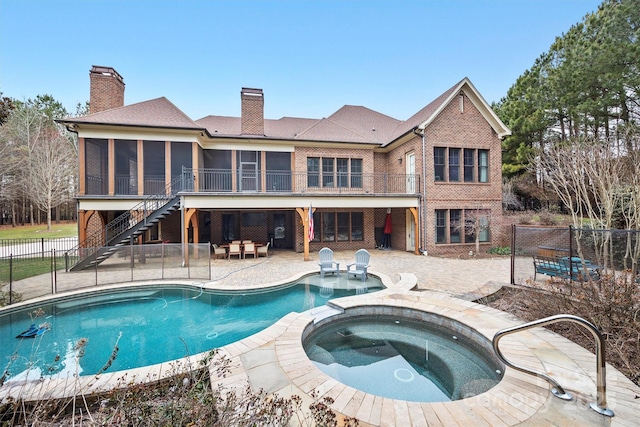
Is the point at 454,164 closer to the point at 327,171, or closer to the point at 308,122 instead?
the point at 327,171

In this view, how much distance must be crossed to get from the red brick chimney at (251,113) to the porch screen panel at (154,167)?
15.4 feet

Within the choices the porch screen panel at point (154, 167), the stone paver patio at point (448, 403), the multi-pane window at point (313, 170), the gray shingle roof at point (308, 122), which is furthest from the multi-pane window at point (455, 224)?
the porch screen panel at point (154, 167)

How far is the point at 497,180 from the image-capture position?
15500 millimetres

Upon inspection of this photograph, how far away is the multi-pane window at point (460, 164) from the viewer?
49.3 feet

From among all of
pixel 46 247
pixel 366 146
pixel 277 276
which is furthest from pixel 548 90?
pixel 46 247

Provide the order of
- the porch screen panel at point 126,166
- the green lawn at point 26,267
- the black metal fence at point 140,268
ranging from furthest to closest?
the porch screen panel at point 126,166, the black metal fence at point 140,268, the green lawn at point 26,267

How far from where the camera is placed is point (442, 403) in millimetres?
3061

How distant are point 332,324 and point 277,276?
4598mm

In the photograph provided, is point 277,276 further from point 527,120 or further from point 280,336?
point 527,120

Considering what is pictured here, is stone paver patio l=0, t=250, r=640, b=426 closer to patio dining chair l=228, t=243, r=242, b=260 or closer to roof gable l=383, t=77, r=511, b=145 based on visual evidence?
patio dining chair l=228, t=243, r=242, b=260

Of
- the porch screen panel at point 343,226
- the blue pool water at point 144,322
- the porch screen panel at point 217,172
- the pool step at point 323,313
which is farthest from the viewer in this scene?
the porch screen panel at point 343,226

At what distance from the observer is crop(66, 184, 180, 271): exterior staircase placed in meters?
10.2

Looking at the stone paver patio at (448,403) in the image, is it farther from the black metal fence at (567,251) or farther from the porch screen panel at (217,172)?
the porch screen panel at (217,172)

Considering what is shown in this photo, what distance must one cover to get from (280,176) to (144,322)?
1095 centimetres
